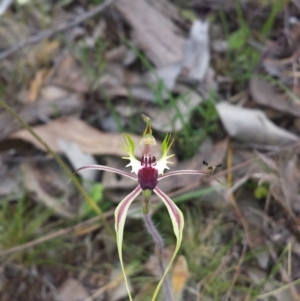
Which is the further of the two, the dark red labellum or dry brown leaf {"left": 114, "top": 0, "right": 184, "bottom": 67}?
dry brown leaf {"left": 114, "top": 0, "right": 184, "bottom": 67}

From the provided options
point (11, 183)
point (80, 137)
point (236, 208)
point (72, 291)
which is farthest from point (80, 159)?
point (236, 208)

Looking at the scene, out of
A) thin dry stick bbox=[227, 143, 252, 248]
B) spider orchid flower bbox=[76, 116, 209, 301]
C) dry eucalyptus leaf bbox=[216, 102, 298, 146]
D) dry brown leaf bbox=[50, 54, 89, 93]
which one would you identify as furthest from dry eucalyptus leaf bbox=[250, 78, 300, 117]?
spider orchid flower bbox=[76, 116, 209, 301]

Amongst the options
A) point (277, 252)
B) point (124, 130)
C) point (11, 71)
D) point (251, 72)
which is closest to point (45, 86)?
point (11, 71)

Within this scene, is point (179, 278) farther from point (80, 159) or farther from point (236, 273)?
point (80, 159)

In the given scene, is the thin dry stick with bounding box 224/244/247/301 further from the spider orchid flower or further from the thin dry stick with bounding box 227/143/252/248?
the spider orchid flower

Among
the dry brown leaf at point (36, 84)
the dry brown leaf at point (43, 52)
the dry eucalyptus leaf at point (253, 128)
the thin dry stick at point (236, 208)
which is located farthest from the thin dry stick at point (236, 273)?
the dry brown leaf at point (43, 52)

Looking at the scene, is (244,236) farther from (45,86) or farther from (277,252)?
(45,86)

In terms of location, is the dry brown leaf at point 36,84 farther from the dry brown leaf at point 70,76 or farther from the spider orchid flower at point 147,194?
the spider orchid flower at point 147,194
